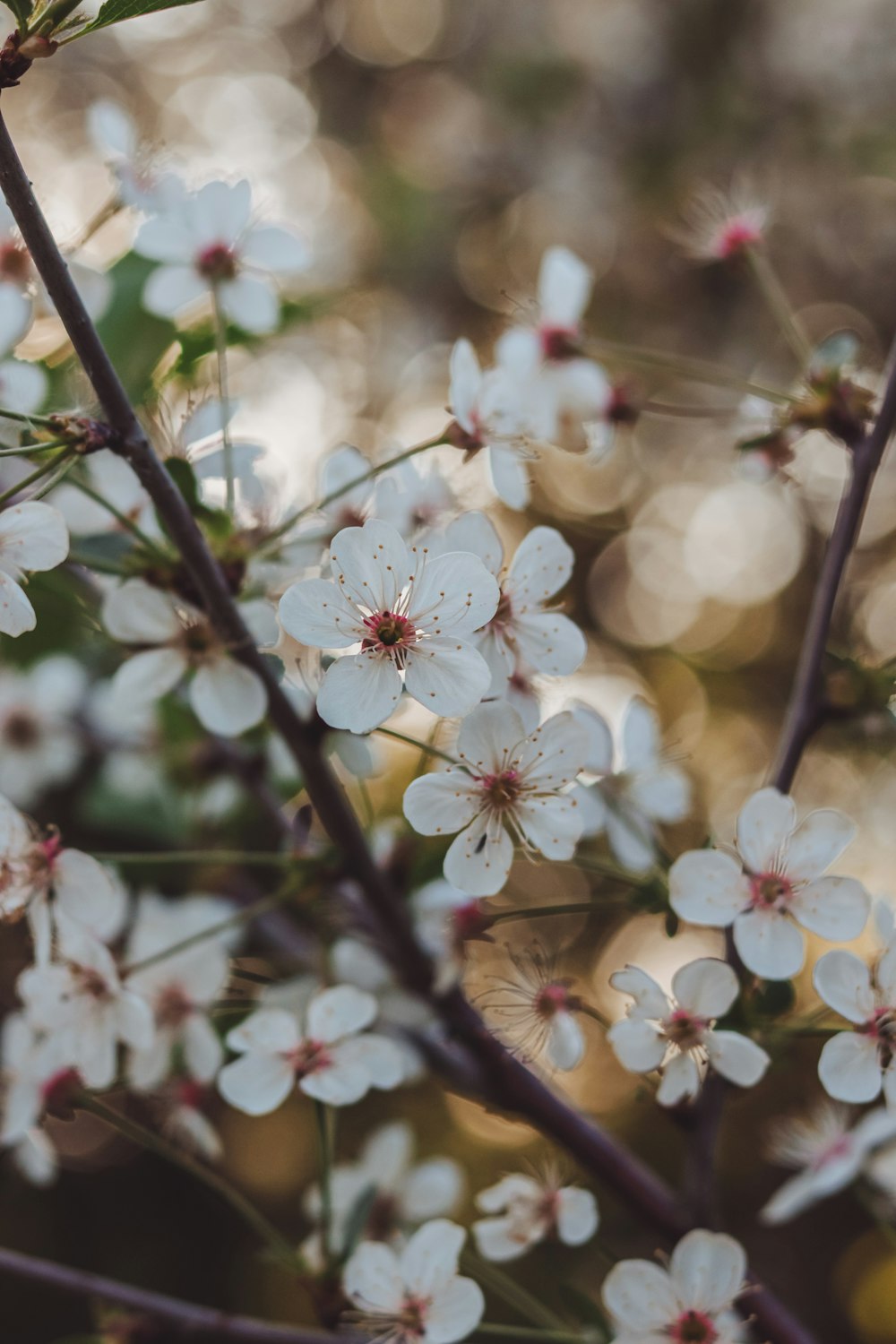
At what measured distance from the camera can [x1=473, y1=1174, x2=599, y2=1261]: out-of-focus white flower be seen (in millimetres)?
744

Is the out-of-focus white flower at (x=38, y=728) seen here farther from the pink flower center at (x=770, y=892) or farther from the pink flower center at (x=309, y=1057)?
the pink flower center at (x=770, y=892)

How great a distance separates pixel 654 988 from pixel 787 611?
3.57 m

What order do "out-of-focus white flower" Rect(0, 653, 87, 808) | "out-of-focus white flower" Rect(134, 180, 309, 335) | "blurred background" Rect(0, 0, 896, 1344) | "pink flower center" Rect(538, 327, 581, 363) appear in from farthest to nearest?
"blurred background" Rect(0, 0, 896, 1344) < "out-of-focus white flower" Rect(0, 653, 87, 808) < "pink flower center" Rect(538, 327, 581, 363) < "out-of-focus white flower" Rect(134, 180, 309, 335)

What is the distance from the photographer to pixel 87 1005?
78cm

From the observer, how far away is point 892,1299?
1.61m

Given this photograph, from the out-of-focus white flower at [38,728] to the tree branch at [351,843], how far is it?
0.60m

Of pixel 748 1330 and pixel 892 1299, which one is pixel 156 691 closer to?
pixel 748 1330

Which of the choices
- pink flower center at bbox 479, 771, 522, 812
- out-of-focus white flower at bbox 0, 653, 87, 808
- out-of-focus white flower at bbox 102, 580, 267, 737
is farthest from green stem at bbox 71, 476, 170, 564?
out-of-focus white flower at bbox 0, 653, 87, 808

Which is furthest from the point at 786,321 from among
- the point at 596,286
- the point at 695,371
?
the point at 596,286

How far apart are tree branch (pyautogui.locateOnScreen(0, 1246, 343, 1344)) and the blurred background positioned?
174 cm

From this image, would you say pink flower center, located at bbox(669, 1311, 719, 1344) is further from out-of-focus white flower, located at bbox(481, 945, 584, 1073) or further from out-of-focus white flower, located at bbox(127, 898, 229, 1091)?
out-of-focus white flower, located at bbox(127, 898, 229, 1091)

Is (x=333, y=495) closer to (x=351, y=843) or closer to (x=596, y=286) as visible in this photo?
(x=351, y=843)

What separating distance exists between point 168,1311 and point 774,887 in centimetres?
53

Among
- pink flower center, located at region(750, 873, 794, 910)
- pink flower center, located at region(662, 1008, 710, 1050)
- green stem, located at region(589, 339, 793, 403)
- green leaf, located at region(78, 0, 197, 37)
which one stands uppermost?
green leaf, located at region(78, 0, 197, 37)
